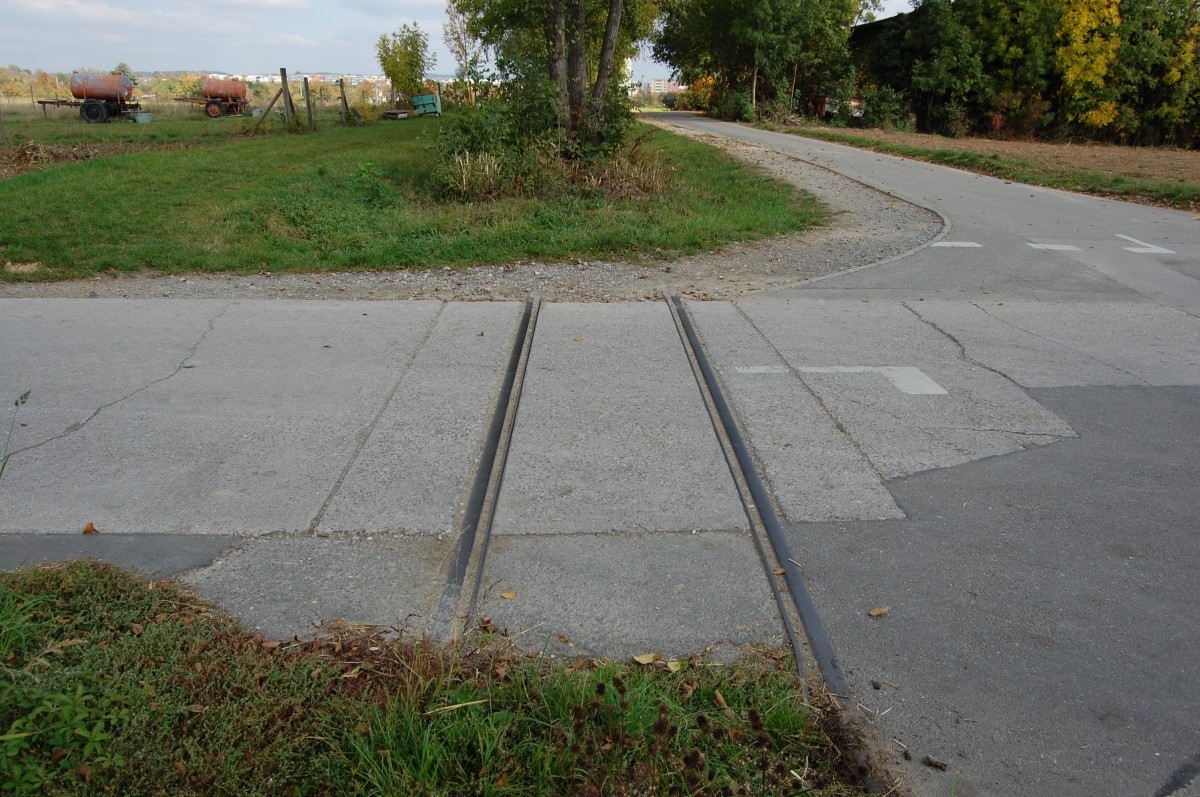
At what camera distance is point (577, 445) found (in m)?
4.62

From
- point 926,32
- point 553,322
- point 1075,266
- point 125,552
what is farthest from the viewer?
point 926,32

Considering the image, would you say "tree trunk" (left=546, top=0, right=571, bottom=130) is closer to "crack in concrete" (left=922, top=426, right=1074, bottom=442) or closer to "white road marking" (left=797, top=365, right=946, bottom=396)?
"white road marking" (left=797, top=365, right=946, bottom=396)

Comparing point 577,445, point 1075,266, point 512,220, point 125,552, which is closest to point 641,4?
point 512,220

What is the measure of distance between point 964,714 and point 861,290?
19.2 ft

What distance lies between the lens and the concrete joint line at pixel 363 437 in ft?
12.6

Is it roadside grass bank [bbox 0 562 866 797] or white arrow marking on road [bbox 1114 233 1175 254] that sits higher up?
white arrow marking on road [bbox 1114 233 1175 254]

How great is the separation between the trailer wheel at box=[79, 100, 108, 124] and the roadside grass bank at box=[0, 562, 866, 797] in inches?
1428

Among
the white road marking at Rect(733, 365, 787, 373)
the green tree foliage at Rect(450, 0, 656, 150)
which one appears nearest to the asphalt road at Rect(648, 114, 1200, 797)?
the white road marking at Rect(733, 365, 787, 373)

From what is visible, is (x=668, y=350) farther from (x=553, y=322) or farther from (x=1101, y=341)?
(x=1101, y=341)

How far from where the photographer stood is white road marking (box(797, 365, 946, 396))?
5484 millimetres

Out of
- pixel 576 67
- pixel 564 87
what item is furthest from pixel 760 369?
pixel 576 67

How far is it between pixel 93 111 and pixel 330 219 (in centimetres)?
2893

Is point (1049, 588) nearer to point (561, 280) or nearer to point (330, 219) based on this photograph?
point (561, 280)

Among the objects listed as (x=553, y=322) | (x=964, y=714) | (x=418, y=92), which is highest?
(x=418, y=92)
